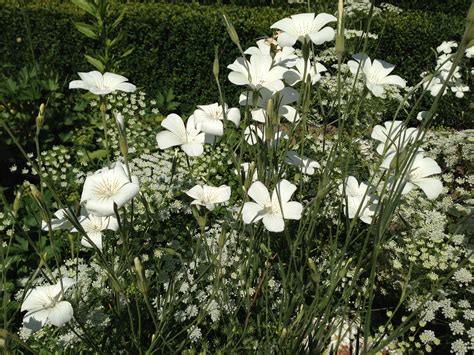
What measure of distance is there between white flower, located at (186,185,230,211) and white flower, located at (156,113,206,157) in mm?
115

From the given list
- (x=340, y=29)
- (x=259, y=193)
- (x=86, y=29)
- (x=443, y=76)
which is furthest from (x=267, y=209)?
(x=86, y=29)

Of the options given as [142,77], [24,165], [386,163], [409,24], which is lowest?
[386,163]

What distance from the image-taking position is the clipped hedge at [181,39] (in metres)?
4.48

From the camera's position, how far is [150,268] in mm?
2094

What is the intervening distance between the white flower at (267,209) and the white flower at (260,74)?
0.28 metres

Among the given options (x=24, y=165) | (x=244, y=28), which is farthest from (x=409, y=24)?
(x=24, y=165)

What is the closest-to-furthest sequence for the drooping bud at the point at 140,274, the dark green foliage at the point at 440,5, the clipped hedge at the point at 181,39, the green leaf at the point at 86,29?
the drooping bud at the point at 140,274 < the green leaf at the point at 86,29 < the clipped hedge at the point at 181,39 < the dark green foliage at the point at 440,5

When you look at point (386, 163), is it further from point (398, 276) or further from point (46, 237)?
point (46, 237)

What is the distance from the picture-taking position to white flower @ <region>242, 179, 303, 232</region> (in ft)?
3.96

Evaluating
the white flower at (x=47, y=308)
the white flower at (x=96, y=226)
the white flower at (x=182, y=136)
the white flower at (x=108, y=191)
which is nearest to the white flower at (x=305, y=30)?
the white flower at (x=182, y=136)

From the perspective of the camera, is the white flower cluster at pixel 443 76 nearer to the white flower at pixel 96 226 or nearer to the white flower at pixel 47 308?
the white flower at pixel 96 226

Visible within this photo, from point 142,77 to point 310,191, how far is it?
285 cm

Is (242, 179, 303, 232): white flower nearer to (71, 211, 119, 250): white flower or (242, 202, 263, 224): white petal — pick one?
(242, 202, 263, 224): white petal

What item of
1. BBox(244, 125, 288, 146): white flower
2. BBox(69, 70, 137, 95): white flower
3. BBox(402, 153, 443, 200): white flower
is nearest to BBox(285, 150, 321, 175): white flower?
BBox(244, 125, 288, 146): white flower
